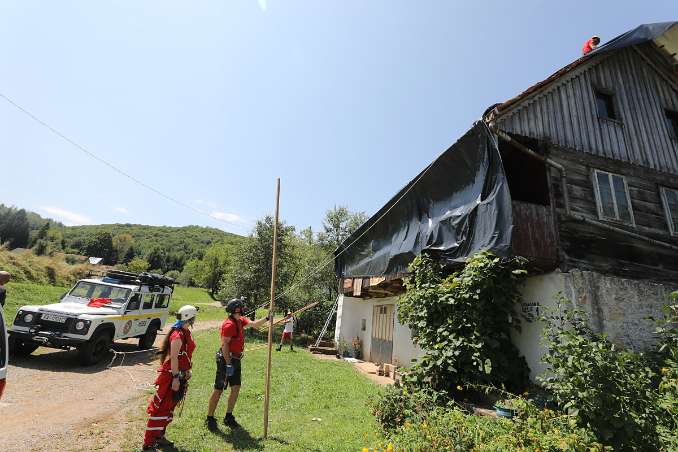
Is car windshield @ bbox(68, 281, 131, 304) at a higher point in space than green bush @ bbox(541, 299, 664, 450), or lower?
higher

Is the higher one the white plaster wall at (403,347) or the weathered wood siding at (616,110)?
the weathered wood siding at (616,110)

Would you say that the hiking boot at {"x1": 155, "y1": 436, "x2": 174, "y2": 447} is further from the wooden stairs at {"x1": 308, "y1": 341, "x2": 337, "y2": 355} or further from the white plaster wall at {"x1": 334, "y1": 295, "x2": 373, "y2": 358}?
the wooden stairs at {"x1": 308, "y1": 341, "x2": 337, "y2": 355}

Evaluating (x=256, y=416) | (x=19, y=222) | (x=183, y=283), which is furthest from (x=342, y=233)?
(x=19, y=222)

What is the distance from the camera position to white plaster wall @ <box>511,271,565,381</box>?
678 cm

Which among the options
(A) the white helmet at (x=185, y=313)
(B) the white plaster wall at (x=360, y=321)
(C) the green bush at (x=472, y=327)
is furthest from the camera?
(B) the white plaster wall at (x=360, y=321)

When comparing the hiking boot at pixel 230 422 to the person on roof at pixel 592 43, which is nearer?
the hiking boot at pixel 230 422

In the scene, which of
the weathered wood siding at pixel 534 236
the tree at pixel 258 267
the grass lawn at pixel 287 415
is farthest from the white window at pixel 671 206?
the tree at pixel 258 267

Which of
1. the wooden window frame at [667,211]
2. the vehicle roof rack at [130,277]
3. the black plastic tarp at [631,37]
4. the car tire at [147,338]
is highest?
the black plastic tarp at [631,37]

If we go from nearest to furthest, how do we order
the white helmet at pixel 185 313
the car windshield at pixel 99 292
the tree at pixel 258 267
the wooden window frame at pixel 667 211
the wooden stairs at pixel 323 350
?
the white helmet at pixel 185 313, the wooden window frame at pixel 667 211, the car windshield at pixel 99 292, the wooden stairs at pixel 323 350, the tree at pixel 258 267

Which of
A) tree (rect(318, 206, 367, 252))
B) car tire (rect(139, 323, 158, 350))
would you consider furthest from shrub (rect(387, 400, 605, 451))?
tree (rect(318, 206, 367, 252))

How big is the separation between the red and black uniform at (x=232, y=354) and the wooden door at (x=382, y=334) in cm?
892

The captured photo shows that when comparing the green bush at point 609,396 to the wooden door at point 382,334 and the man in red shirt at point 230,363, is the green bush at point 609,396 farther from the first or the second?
the wooden door at point 382,334

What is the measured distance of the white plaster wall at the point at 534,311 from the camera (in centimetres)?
678

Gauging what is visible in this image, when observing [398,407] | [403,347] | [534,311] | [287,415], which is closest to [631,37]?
[534,311]
